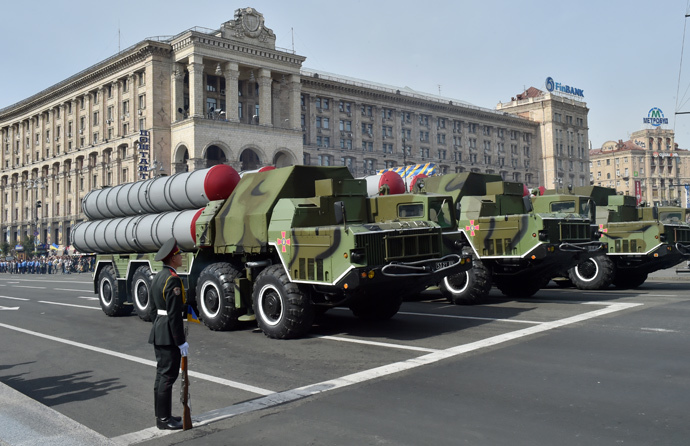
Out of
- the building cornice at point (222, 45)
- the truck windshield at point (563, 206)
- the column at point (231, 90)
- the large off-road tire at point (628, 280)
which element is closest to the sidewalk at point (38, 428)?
the truck windshield at point (563, 206)

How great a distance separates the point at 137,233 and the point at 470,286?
319 inches

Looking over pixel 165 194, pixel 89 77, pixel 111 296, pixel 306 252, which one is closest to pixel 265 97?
pixel 89 77

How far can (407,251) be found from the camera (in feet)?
34.1

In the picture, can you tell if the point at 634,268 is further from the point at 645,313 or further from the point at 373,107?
the point at 373,107

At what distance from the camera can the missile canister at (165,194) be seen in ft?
43.3

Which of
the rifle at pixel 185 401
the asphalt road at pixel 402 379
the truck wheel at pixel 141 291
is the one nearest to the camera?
the asphalt road at pixel 402 379

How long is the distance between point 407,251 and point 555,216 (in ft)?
21.0

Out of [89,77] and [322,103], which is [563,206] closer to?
[89,77]

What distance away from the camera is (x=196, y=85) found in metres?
63.7

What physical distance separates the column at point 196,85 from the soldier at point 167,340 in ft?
194

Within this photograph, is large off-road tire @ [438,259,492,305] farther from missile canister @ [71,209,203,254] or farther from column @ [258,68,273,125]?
column @ [258,68,273,125]

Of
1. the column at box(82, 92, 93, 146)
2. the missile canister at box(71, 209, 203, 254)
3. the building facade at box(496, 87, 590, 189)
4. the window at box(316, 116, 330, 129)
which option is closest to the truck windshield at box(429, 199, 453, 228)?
the missile canister at box(71, 209, 203, 254)

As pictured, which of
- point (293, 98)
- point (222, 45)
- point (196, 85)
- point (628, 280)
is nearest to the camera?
point (628, 280)

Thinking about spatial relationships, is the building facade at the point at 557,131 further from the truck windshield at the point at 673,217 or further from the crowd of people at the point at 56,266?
the truck windshield at the point at 673,217
